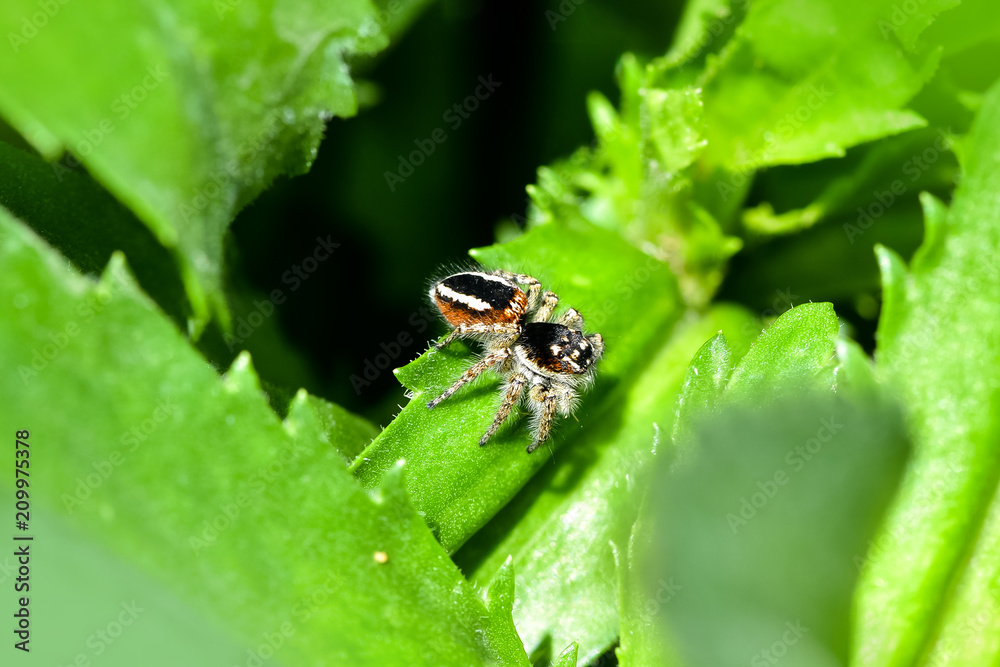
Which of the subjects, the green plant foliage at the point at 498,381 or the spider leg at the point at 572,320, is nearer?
the green plant foliage at the point at 498,381

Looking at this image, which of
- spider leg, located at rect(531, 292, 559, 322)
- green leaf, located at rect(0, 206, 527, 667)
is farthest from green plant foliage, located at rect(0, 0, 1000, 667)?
spider leg, located at rect(531, 292, 559, 322)

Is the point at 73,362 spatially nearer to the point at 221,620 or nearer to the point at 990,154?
the point at 221,620

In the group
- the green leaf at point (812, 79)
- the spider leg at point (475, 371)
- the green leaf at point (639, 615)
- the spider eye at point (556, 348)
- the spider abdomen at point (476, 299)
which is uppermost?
the green leaf at point (812, 79)

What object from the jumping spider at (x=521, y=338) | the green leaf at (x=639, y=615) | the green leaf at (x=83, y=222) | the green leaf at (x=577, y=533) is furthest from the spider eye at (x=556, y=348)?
the green leaf at (x=83, y=222)

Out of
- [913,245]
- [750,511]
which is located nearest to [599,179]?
[913,245]

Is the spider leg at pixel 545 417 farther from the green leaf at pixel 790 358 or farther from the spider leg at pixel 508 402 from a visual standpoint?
the green leaf at pixel 790 358

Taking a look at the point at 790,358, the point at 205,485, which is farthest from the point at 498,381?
the point at 205,485

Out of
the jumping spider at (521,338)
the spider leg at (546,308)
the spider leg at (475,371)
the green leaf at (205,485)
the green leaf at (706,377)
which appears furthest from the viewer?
the spider leg at (546,308)
